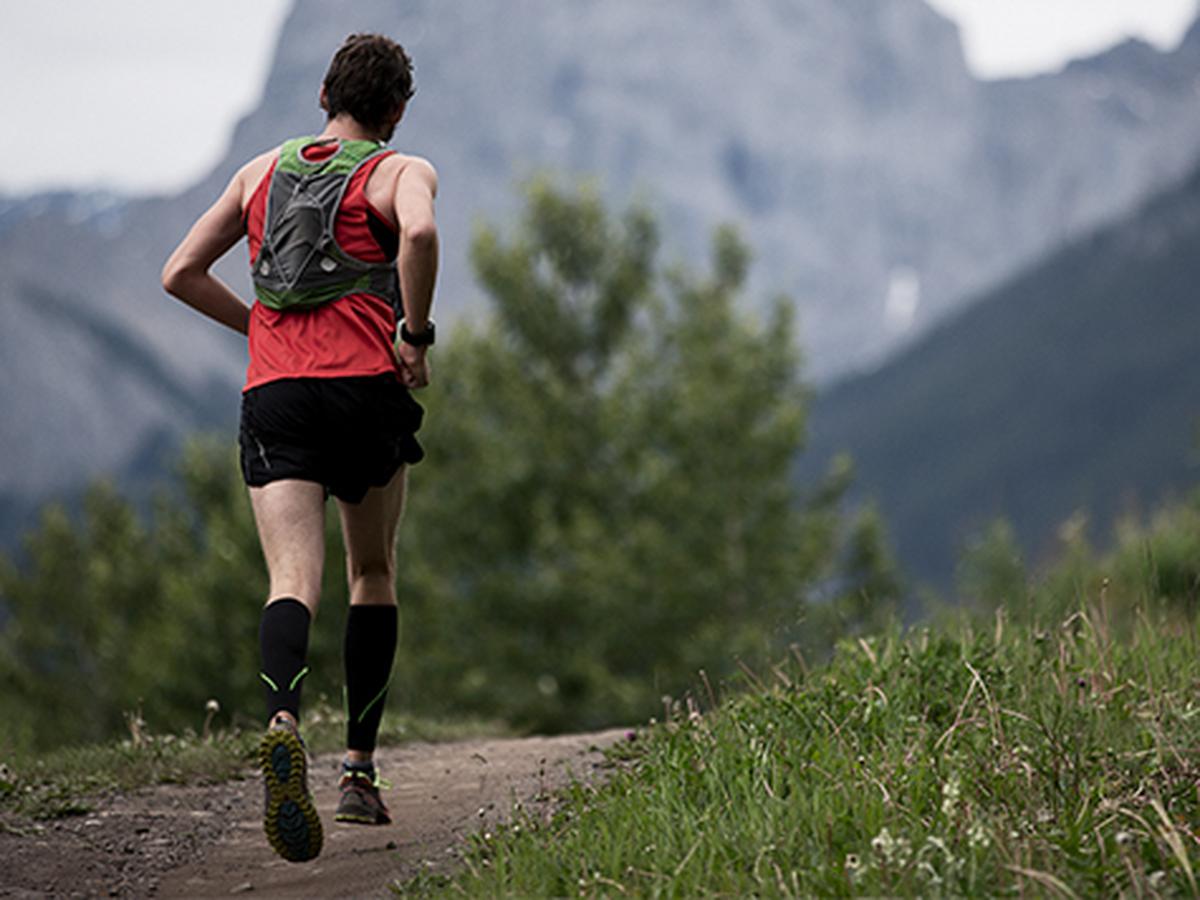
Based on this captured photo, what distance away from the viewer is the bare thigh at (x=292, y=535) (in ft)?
12.8

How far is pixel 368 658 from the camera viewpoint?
4.43 meters

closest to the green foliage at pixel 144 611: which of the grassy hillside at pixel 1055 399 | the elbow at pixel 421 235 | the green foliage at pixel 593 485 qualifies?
the green foliage at pixel 593 485

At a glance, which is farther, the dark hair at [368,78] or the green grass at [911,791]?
the dark hair at [368,78]

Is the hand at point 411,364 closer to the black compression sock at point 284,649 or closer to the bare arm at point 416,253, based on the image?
the bare arm at point 416,253

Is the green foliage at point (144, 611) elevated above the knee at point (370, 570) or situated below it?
above

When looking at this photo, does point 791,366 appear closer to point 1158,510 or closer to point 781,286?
point 781,286

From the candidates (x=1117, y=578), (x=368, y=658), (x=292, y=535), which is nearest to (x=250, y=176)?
(x=292, y=535)

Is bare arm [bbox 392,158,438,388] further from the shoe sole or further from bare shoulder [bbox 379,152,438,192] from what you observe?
the shoe sole

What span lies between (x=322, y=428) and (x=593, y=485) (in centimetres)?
2018

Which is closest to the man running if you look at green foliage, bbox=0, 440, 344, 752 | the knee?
the knee

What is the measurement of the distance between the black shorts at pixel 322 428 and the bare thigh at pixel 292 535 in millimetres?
42

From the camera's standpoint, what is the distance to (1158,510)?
11.0 metres

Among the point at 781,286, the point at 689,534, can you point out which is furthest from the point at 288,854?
the point at 781,286

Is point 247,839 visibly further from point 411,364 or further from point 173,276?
point 173,276
